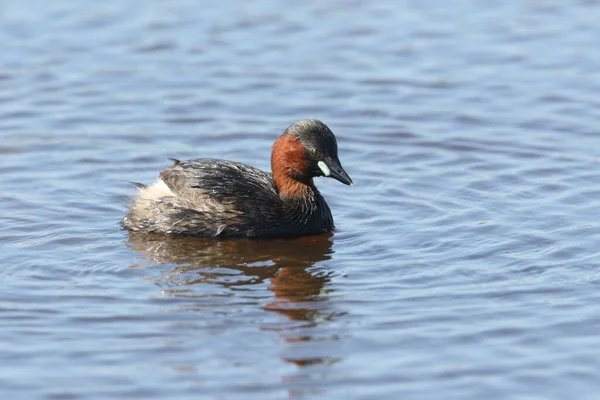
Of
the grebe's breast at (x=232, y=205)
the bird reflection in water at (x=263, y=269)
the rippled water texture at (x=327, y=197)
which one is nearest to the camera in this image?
the rippled water texture at (x=327, y=197)

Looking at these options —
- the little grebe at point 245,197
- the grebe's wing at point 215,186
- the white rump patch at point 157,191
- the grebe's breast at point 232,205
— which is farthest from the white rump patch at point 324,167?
the white rump patch at point 157,191

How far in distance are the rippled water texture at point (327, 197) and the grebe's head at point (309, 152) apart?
0.55 meters

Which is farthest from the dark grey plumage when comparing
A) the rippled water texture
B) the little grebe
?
the rippled water texture

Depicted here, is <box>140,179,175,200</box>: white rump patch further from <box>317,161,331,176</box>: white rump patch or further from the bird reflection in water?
A: <box>317,161,331,176</box>: white rump patch

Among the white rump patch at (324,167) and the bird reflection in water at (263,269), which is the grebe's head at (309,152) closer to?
the white rump patch at (324,167)

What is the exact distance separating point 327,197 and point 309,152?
1.06m

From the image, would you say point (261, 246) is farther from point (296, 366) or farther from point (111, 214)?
point (296, 366)

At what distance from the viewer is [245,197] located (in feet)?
30.8

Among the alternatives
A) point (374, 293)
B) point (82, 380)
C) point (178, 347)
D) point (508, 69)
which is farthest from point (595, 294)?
point (508, 69)

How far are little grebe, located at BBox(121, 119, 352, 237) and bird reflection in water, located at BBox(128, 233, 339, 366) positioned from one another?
4.0 inches

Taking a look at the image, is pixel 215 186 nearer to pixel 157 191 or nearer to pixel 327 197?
pixel 157 191

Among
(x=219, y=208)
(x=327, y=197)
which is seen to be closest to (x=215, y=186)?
(x=219, y=208)

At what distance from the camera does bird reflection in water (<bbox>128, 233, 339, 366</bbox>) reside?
7758 mm

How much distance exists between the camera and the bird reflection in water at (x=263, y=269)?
7.76 metres
